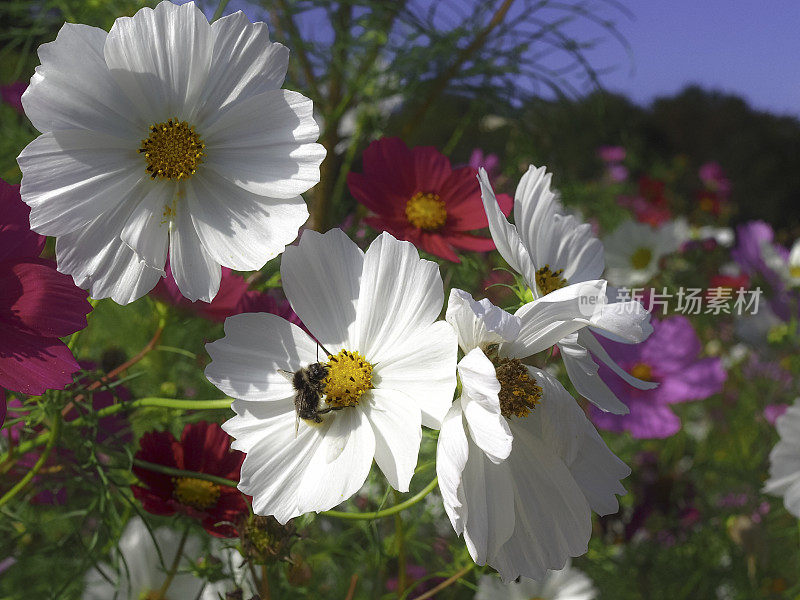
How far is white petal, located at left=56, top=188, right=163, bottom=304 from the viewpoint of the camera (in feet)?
1.05

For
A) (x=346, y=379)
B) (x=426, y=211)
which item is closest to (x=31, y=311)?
(x=346, y=379)

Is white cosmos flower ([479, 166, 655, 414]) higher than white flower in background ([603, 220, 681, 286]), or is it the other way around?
white flower in background ([603, 220, 681, 286])

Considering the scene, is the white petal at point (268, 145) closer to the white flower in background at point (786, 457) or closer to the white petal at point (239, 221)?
the white petal at point (239, 221)

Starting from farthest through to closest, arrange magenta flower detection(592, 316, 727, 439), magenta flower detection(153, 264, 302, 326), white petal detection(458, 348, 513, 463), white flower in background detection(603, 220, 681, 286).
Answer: white flower in background detection(603, 220, 681, 286), magenta flower detection(592, 316, 727, 439), magenta flower detection(153, 264, 302, 326), white petal detection(458, 348, 513, 463)

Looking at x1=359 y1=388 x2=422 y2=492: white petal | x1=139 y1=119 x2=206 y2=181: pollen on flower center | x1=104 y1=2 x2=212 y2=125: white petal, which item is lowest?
x1=359 y1=388 x2=422 y2=492: white petal

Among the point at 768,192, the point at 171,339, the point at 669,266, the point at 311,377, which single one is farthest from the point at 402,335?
Result: the point at 768,192

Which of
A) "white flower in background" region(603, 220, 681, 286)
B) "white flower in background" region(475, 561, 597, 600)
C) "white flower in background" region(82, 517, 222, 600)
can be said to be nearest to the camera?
"white flower in background" region(82, 517, 222, 600)

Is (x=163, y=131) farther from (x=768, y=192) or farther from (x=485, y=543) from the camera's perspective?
(x=768, y=192)

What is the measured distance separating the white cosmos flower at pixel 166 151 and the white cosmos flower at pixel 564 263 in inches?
3.9

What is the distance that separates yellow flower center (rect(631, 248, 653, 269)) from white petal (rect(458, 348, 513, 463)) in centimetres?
119

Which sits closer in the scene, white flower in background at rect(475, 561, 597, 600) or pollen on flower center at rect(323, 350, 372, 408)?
pollen on flower center at rect(323, 350, 372, 408)

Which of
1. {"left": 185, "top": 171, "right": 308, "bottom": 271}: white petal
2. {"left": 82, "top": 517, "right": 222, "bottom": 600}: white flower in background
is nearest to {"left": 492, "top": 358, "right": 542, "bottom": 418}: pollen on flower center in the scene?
{"left": 185, "top": 171, "right": 308, "bottom": 271}: white petal

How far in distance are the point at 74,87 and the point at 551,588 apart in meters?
0.63

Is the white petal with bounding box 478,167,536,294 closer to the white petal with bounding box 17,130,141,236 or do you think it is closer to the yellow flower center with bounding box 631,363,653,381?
the white petal with bounding box 17,130,141,236
